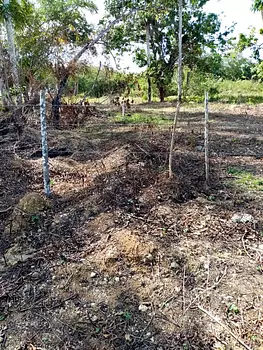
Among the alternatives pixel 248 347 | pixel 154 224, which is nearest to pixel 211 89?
pixel 154 224

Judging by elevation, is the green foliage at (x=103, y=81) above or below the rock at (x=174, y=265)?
above

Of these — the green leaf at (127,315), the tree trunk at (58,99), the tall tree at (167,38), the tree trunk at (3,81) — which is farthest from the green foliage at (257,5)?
the tall tree at (167,38)

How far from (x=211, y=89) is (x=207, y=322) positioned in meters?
16.7

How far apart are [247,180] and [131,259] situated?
2221 millimetres

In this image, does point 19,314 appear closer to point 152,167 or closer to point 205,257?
point 205,257

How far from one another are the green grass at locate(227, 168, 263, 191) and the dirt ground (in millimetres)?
68

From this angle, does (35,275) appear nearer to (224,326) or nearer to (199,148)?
(224,326)

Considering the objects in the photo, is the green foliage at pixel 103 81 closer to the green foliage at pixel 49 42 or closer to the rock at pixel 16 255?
the green foliage at pixel 49 42

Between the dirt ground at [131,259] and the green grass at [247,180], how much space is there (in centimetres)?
7

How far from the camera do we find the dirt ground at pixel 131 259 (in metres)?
1.91

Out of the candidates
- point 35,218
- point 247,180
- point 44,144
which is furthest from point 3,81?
point 247,180

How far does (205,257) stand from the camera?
248cm

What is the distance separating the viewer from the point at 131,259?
244cm

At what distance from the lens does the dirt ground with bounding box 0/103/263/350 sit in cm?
191
